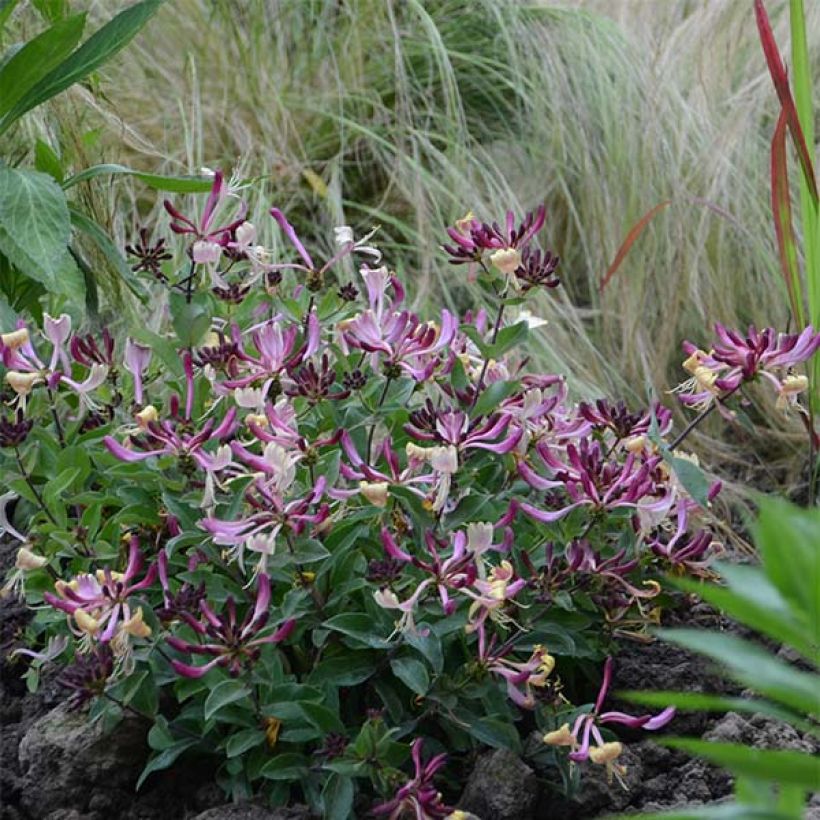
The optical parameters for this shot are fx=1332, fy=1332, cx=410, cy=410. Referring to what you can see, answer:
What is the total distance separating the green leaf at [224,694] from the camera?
4.20 ft

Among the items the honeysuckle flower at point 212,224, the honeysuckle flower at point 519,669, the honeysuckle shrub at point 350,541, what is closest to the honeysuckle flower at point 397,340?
the honeysuckle shrub at point 350,541

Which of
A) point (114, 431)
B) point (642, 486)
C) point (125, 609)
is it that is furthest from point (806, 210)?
point (125, 609)

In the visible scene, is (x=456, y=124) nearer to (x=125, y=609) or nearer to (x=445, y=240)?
(x=445, y=240)

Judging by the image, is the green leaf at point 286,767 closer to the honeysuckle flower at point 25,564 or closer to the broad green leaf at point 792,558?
the honeysuckle flower at point 25,564

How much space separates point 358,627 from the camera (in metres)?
1.38

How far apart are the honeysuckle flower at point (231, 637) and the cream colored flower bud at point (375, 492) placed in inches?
5.1

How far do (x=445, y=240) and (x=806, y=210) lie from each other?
1142 mm

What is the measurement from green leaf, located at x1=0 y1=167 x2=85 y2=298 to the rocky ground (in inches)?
24.2

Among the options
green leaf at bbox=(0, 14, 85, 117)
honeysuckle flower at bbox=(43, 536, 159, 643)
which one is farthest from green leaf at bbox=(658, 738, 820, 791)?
green leaf at bbox=(0, 14, 85, 117)

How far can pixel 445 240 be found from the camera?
300cm

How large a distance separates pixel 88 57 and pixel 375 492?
108 centimetres

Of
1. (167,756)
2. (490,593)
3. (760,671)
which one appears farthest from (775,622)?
(167,756)

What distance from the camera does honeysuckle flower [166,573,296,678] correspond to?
127cm

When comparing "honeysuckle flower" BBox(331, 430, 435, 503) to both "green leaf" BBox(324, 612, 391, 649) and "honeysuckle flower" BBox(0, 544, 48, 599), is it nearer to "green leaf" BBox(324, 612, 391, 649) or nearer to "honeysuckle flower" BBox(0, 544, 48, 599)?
"green leaf" BBox(324, 612, 391, 649)
